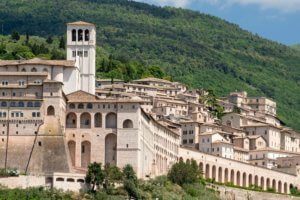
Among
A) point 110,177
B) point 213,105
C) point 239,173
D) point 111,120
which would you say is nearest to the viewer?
point 110,177

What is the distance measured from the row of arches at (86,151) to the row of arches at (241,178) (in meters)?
16.8

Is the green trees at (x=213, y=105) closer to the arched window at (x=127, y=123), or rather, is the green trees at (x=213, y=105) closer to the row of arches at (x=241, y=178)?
the row of arches at (x=241, y=178)

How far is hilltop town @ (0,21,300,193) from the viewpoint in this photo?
267ft

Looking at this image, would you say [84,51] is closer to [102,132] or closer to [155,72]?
[102,132]

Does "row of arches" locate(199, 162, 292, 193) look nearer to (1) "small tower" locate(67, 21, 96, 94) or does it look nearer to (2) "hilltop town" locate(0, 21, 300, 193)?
(2) "hilltop town" locate(0, 21, 300, 193)

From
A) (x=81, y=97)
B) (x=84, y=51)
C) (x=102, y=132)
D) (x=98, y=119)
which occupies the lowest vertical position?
(x=102, y=132)

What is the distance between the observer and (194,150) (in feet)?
327

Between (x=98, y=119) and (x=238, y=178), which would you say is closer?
(x=98, y=119)

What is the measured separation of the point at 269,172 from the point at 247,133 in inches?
435

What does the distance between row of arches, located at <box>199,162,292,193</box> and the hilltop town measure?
0.09 m

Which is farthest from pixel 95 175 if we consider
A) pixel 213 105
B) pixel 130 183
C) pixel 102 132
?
pixel 213 105

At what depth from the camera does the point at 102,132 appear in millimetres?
84375

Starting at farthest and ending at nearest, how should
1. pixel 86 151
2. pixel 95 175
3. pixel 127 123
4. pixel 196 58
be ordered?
1. pixel 196 58
2. pixel 127 123
3. pixel 86 151
4. pixel 95 175

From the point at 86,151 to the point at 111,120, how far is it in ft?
10.1
